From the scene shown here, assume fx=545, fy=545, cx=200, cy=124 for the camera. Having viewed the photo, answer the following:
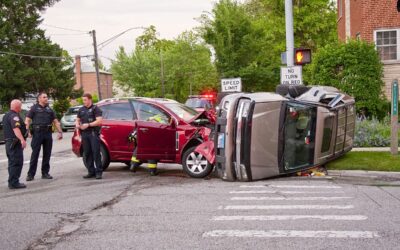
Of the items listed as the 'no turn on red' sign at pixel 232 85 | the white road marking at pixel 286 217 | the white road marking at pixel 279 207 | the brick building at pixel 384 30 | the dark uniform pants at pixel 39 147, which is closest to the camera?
the white road marking at pixel 286 217

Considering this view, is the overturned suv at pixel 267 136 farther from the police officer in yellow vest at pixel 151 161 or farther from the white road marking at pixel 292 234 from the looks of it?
the white road marking at pixel 292 234

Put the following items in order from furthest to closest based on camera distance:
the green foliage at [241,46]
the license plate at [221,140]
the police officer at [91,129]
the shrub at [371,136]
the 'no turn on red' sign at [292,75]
Result: 1. the green foliage at [241,46]
2. the 'no turn on red' sign at [292,75]
3. the shrub at [371,136]
4. the police officer at [91,129]
5. the license plate at [221,140]

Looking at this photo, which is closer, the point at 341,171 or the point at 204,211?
the point at 204,211

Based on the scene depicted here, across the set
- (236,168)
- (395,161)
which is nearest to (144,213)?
(236,168)

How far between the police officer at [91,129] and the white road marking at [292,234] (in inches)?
200

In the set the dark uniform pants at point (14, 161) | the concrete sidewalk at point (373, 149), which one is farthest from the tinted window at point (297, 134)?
the dark uniform pants at point (14, 161)

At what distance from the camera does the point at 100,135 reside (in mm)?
11695

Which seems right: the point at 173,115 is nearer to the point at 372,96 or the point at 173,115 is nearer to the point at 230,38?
the point at 372,96

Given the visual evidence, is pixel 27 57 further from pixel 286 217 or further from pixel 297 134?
pixel 286 217

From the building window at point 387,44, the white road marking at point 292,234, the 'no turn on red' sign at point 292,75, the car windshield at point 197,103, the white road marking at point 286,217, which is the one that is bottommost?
the white road marking at point 286,217

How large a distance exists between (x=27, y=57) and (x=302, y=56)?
114ft

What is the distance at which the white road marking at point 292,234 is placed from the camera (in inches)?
235

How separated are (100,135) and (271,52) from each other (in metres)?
22.5

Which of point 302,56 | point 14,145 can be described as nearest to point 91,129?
point 14,145
